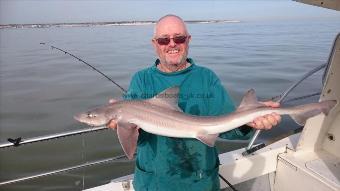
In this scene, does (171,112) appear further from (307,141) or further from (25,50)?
(25,50)

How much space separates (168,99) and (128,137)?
1.53 feet

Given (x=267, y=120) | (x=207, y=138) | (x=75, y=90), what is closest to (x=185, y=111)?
(x=207, y=138)

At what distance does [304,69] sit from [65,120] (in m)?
13.9

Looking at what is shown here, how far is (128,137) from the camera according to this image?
122 inches

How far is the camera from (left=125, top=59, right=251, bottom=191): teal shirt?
10.7 feet

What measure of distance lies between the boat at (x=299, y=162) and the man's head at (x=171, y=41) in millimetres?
1586

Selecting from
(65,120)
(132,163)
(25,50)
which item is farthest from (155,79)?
(25,50)

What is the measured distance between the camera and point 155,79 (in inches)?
135

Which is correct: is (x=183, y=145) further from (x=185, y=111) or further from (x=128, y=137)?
(x=128, y=137)

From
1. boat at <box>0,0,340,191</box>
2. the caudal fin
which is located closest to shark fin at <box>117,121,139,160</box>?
boat at <box>0,0,340,191</box>

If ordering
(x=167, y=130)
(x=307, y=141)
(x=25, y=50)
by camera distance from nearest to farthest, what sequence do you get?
(x=167, y=130)
(x=307, y=141)
(x=25, y=50)

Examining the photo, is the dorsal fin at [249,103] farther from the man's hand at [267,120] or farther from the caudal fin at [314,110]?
the caudal fin at [314,110]

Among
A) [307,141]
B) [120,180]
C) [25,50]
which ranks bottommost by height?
[25,50]

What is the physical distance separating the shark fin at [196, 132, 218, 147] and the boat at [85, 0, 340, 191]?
1152mm
